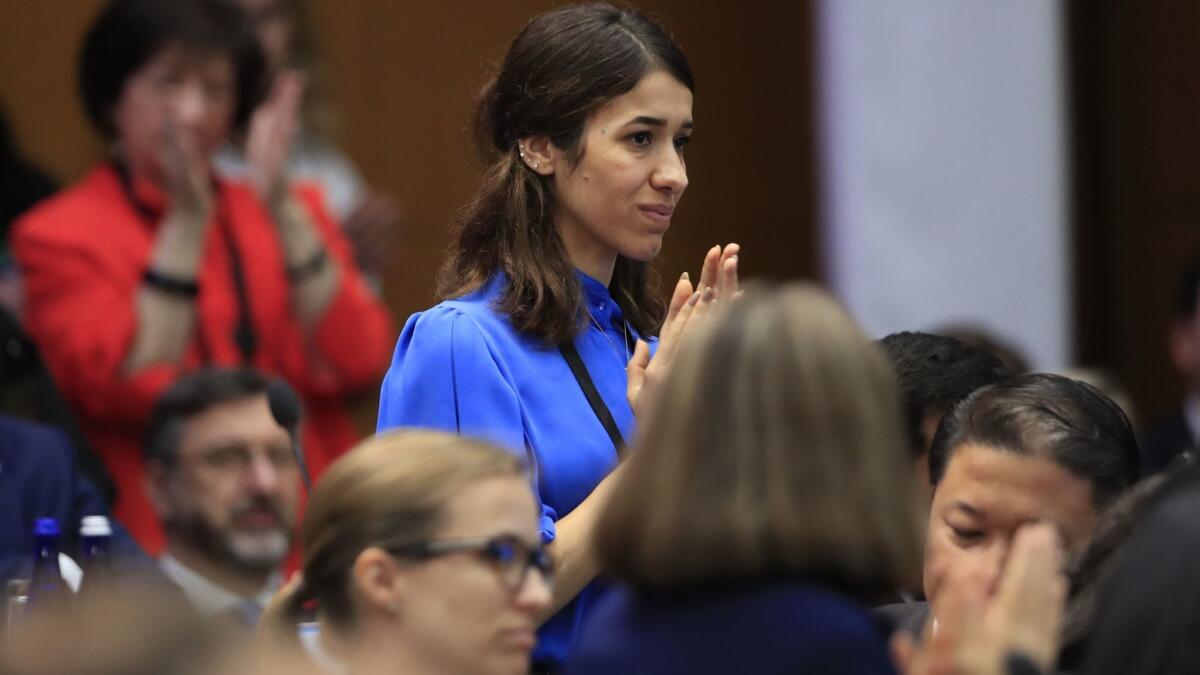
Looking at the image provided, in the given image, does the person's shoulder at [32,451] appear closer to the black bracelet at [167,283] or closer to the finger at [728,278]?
the black bracelet at [167,283]

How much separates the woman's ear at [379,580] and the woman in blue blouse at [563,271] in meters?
0.65

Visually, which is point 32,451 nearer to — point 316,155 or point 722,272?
point 722,272

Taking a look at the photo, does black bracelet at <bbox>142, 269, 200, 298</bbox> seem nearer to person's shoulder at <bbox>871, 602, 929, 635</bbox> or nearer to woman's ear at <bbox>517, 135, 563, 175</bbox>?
woman's ear at <bbox>517, 135, 563, 175</bbox>

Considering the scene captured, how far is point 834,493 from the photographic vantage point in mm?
2514

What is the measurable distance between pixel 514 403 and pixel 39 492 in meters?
1.41

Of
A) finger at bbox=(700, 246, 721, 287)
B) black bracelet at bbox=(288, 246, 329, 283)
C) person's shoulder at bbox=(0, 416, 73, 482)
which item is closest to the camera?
finger at bbox=(700, 246, 721, 287)

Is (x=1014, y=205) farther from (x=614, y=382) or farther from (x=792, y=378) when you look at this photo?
(x=792, y=378)

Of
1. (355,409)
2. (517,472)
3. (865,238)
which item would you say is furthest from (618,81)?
(865,238)

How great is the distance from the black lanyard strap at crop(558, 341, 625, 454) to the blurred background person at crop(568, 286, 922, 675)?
3.22 feet

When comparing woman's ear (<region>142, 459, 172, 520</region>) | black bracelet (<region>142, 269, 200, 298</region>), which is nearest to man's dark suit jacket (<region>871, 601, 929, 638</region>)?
woman's ear (<region>142, 459, 172, 520</region>)

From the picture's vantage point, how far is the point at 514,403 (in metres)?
3.55

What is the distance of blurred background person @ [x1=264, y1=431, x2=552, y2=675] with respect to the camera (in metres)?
2.82

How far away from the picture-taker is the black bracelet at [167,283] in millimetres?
5391

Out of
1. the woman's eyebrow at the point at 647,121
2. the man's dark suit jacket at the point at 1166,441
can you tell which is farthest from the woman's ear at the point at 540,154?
the man's dark suit jacket at the point at 1166,441
